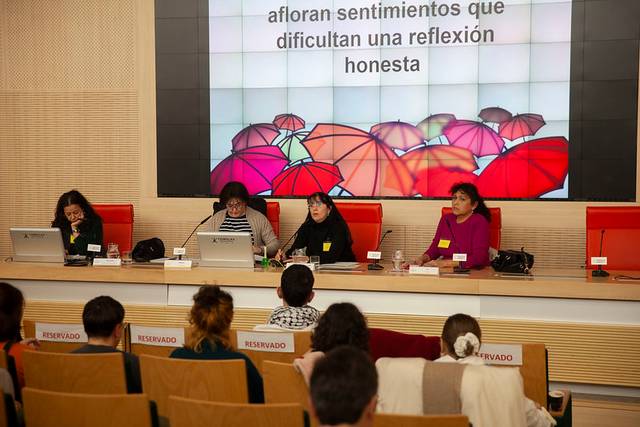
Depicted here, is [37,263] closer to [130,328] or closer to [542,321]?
[130,328]

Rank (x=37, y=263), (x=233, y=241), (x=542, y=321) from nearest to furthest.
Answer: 1. (x=542, y=321)
2. (x=233, y=241)
3. (x=37, y=263)

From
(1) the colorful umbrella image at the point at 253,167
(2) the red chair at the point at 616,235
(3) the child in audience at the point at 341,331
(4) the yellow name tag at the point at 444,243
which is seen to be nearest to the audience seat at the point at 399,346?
(3) the child in audience at the point at 341,331

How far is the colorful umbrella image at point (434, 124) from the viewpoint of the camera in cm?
687

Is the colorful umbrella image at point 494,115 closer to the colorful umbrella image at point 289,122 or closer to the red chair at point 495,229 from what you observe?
the red chair at point 495,229

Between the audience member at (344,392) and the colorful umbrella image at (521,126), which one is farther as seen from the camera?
the colorful umbrella image at (521,126)

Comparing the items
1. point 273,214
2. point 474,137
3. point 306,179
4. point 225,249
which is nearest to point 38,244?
point 225,249

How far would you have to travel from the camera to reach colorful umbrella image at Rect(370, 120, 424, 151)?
695 centimetres

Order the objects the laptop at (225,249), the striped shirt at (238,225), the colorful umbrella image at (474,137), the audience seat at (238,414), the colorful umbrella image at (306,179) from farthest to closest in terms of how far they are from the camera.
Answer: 1. the colorful umbrella image at (306,179)
2. the colorful umbrella image at (474,137)
3. the striped shirt at (238,225)
4. the laptop at (225,249)
5. the audience seat at (238,414)

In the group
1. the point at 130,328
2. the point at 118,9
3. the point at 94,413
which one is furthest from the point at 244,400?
the point at 118,9

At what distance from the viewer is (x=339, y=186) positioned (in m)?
7.14

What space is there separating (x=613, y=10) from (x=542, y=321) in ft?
9.36

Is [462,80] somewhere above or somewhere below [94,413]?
above

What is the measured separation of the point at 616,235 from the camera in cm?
584

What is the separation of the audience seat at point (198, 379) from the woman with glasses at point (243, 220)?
331 centimetres
